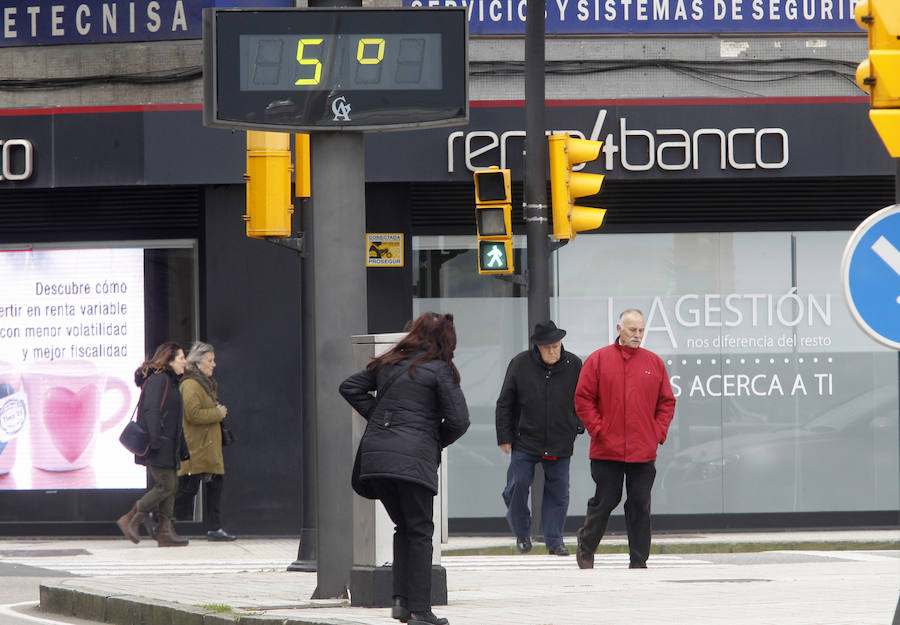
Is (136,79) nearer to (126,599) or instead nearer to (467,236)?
(467,236)

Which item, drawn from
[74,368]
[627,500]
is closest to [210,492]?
[74,368]

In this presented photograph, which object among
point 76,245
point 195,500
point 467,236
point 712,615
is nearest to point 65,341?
point 76,245

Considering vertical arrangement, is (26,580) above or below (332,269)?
below

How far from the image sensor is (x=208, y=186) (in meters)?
14.7

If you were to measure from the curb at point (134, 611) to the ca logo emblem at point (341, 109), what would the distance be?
A: 2.60m

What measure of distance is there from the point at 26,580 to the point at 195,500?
3.47m

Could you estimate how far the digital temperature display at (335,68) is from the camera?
8086mm

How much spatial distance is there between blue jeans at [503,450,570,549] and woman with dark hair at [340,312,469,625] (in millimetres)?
4853

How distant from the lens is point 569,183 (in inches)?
497

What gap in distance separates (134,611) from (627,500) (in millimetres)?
3761

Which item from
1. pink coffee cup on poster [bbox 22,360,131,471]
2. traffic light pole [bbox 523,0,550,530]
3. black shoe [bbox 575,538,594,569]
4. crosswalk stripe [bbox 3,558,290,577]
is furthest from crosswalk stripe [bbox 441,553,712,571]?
pink coffee cup on poster [bbox 22,360,131,471]

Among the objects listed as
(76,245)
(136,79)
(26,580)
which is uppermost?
(136,79)

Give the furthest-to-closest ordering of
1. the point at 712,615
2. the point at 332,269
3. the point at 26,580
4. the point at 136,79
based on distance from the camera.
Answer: the point at 136,79 < the point at 26,580 < the point at 332,269 < the point at 712,615

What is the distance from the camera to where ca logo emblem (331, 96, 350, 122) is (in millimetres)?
8227
